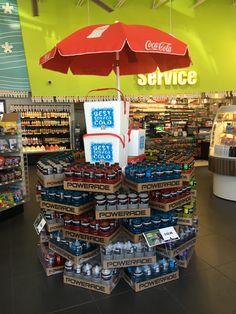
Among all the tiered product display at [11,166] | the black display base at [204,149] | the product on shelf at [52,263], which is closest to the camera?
the product on shelf at [52,263]

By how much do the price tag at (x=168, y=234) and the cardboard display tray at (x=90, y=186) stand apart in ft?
2.10

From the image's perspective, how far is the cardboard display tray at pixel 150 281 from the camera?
2605mm

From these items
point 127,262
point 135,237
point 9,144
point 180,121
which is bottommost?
point 127,262

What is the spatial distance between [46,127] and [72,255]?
311 inches

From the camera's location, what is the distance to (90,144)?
2.95 m

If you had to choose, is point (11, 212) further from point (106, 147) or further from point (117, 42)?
point (117, 42)

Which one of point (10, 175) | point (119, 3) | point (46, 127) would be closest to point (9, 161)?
point (10, 175)

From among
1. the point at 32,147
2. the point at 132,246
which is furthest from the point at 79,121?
the point at 132,246

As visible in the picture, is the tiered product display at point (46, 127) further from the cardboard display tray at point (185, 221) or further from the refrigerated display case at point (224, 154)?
the cardboard display tray at point (185, 221)

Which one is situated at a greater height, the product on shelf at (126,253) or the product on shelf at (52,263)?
the product on shelf at (126,253)

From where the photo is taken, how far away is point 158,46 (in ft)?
8.09

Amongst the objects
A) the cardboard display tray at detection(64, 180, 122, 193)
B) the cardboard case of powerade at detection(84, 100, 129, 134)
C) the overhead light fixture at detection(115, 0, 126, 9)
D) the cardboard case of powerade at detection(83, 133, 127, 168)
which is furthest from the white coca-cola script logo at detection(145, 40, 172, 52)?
the overhead light fixture at detection(115, 0, 126, 9)

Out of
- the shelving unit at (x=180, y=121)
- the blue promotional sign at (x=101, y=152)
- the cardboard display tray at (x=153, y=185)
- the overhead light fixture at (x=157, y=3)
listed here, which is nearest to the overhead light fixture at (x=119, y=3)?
the overhead light fixture at (x=157, y=3)

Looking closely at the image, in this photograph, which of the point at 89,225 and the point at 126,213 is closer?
the point at 126,213
